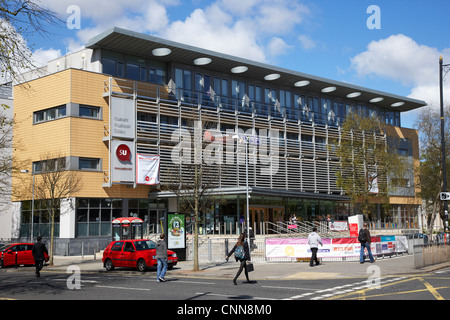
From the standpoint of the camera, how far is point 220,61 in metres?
47.0

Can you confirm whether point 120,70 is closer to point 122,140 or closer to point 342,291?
point 122,140

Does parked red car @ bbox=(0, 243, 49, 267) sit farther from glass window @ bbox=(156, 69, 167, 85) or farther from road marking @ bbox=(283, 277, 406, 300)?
road marking @ bbox=(283, 277, 406, 300)

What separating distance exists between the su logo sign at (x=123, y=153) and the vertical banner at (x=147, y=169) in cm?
78

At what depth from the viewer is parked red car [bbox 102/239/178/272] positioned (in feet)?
77.5

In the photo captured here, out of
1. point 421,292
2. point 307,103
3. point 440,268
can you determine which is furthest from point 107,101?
point 421,292

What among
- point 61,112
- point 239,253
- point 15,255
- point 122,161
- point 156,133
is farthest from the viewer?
point 156,133

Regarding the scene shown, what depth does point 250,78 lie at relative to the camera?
170ft

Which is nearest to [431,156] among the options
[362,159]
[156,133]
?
[362,159]

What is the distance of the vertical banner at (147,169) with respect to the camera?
137 feet

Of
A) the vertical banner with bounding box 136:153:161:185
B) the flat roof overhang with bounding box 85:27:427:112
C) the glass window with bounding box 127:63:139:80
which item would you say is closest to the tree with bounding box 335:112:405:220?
the flat roof overhang with bounding box 85:27:427:112

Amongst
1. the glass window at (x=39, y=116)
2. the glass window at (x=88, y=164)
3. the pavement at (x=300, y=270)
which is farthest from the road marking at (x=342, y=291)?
the glass window at (x=39, y=116)

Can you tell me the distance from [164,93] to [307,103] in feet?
63.0

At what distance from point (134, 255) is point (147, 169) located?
738 inches

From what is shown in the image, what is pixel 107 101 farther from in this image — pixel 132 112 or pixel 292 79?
pixel 292 79
